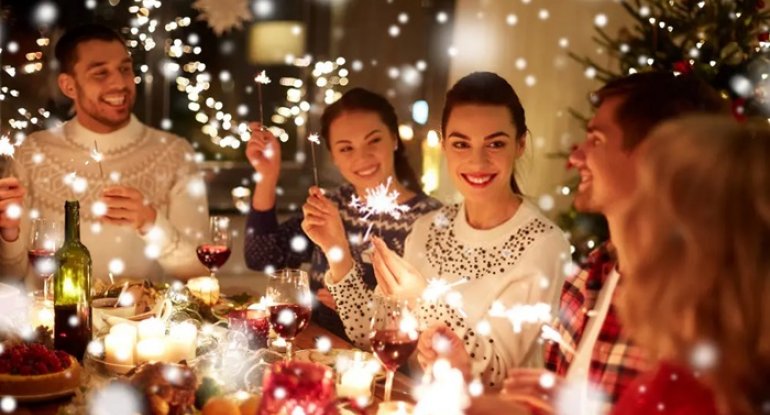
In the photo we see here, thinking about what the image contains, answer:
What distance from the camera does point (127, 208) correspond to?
265cm

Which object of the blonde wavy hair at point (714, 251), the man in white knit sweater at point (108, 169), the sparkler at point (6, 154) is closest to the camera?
the blonde wavy hair at point (714, 251)

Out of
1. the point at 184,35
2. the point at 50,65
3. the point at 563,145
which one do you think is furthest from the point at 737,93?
the point at 50,65

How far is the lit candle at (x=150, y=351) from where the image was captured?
1754 millimetres

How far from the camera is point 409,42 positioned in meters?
4.14

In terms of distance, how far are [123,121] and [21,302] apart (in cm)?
117

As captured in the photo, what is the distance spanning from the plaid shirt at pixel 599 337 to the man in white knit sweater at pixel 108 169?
149 centimetres

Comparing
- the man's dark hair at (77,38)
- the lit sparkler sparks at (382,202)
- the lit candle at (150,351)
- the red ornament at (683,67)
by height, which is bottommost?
the lit candle at (150,351)

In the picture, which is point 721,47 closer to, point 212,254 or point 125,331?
point 212,254

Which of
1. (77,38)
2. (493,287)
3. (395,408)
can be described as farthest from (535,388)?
(77,38)

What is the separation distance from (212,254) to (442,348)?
2.79ft

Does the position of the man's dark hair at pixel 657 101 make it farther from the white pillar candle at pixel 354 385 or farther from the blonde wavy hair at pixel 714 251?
the white pillar candle at pixel 354 385

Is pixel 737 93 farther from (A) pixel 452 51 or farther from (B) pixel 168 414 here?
(B) pixel 168 414

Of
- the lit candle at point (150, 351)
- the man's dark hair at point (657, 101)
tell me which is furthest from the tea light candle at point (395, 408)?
the man's dark hair at point (657, 101)

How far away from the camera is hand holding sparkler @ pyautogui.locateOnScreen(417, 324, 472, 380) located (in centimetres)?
173
